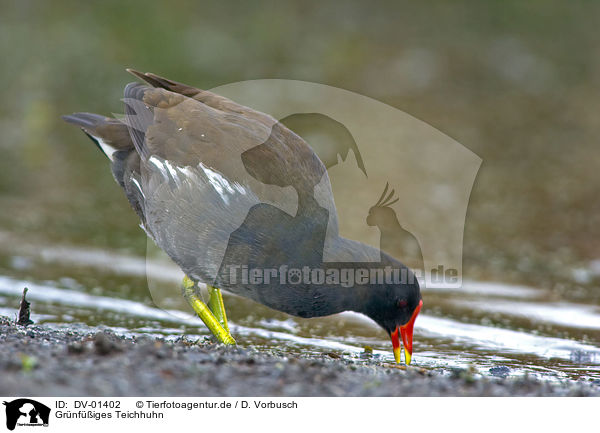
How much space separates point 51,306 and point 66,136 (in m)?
6.14

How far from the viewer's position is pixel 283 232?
522 centimetres

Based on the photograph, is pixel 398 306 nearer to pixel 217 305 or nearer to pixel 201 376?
pixel 217 305

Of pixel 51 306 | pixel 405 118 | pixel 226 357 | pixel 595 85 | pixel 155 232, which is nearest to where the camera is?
pixel 226 357

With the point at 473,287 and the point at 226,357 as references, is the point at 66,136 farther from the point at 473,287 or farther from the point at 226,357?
the point at 226,357

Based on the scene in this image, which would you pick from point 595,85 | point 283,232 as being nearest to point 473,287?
point 283,232

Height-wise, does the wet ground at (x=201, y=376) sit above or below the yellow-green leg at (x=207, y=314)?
below

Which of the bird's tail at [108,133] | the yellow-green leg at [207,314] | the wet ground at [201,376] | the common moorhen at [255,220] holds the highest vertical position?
the bird's tail at [108,133]

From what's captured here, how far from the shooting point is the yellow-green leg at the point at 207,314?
18.5 feet

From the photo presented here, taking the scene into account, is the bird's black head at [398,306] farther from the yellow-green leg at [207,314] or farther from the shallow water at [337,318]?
the yellow-green leg at [207,314]

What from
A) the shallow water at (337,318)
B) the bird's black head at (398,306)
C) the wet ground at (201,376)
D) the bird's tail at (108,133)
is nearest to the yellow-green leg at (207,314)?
the shallow water at (337,318)

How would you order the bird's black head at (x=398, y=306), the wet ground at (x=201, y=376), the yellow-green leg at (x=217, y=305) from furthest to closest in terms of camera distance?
the yellow-green leg at (x=217, y=305) → the bird's black head at (x=398, y=306) → the wet ground at (x=201, y=376)

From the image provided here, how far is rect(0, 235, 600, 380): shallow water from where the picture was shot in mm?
5734

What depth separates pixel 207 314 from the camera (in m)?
5.76

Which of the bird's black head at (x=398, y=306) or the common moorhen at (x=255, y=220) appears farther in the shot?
the bird's black head at (x=398, y=306)
